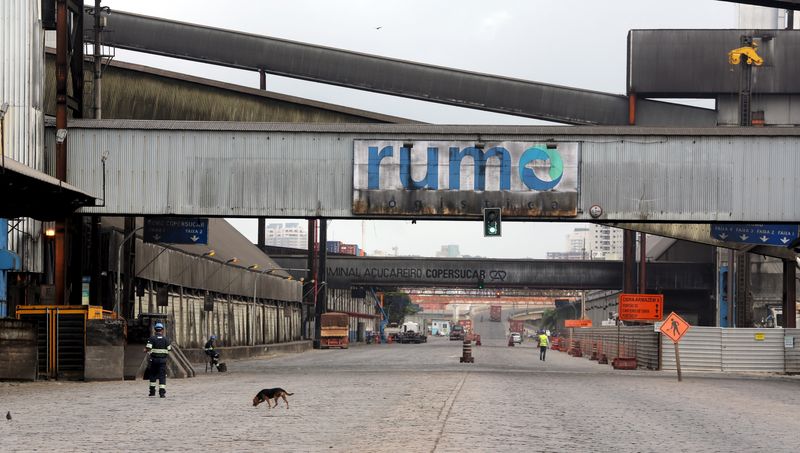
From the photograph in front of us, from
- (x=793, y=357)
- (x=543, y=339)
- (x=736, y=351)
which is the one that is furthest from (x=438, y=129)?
(x=543, y=339)

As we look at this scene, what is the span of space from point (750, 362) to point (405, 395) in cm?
2633

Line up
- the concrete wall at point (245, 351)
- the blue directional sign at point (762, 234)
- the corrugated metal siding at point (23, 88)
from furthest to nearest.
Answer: the concrete wall at point (245, 351) → the blue directional sign at point (762, 234) → the corrugated metal siding at point (23, 88)

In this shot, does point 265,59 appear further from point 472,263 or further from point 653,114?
point 472,263

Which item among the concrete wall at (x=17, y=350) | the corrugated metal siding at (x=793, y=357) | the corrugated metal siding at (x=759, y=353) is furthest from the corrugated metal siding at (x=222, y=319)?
the corrugated metal siding at (x=793, y=357)

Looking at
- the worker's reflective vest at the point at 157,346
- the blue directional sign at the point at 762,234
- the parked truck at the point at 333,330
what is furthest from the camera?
the parked truck at the point at 333,330

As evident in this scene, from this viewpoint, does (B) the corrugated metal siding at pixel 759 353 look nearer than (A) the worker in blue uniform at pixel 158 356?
No

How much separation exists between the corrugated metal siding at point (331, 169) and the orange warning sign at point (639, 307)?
69.7 ft

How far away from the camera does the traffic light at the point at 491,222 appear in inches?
1490

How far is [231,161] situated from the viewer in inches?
1527

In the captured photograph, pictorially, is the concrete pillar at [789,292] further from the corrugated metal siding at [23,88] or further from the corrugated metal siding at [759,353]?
the corrugated metal siding at [23,88]

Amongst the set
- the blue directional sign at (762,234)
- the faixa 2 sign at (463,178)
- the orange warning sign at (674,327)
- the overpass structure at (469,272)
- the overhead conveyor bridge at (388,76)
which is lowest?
the orange warning sign at (674,327)

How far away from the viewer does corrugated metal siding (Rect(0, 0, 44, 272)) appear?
3675 centimetres

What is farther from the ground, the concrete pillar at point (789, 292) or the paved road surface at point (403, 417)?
the concrete pillar at point (789, 292)

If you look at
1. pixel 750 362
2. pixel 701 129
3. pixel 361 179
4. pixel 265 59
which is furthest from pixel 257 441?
pixel 265 59
